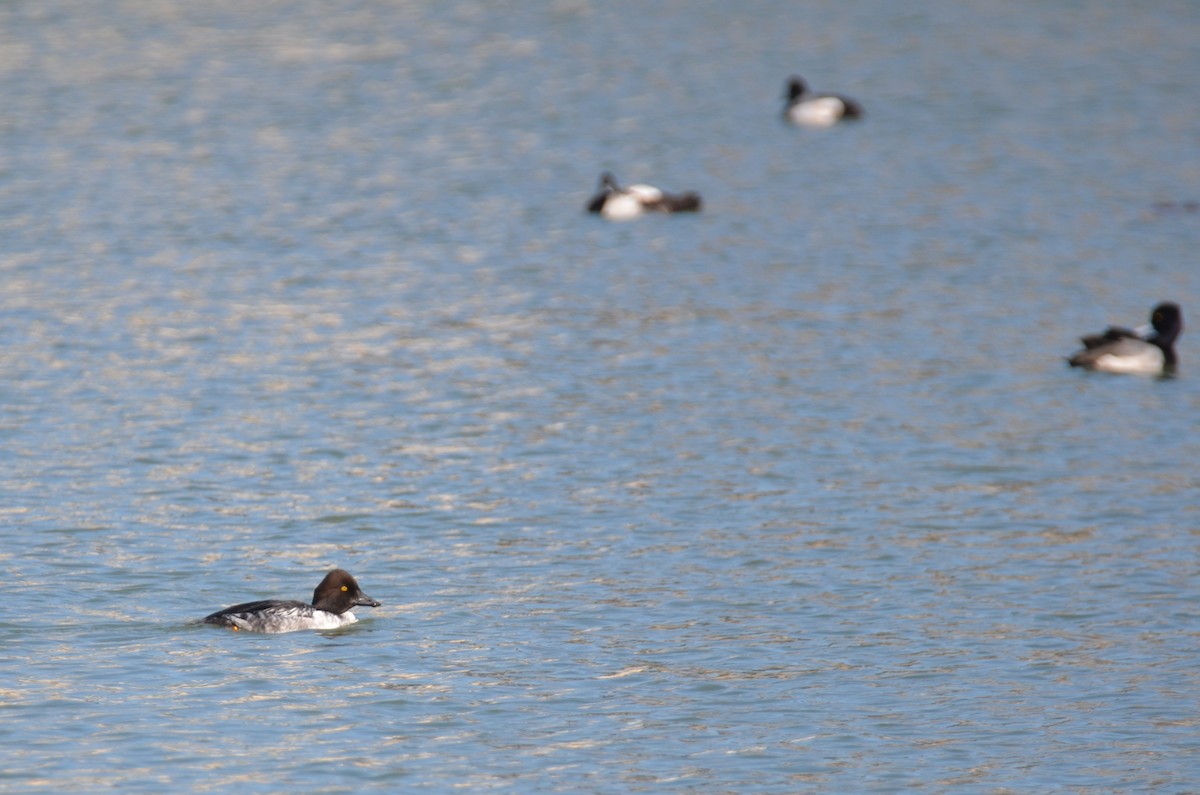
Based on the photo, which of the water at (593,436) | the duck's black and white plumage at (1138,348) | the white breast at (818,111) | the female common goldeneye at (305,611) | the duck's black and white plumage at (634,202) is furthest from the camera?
the white breast at (818,111)

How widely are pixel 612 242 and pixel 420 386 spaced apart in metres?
10.3

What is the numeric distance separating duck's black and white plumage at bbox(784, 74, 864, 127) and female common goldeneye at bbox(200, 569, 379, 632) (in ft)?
102

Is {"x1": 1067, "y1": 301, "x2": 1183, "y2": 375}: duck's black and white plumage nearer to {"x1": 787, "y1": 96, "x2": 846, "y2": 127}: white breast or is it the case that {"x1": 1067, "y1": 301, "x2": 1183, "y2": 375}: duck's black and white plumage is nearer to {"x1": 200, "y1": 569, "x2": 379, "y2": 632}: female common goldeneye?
{"x1": 200, "y1": 569, "x2": 379, "y2": 632}: female common goldeneye

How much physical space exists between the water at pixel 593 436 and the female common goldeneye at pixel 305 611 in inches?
8.5

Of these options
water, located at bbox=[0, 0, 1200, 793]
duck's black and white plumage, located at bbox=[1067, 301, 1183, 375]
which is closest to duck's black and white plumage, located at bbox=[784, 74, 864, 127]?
water, located at bbox=[0, 0, 1200, 793]

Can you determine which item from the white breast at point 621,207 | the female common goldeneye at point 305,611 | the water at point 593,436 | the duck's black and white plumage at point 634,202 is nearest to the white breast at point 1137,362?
the water at point 593,436

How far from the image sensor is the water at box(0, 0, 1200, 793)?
14.8m

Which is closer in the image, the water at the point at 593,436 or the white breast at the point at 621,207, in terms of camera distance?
the water at the point at 593,436

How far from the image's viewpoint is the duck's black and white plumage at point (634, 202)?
36.7m

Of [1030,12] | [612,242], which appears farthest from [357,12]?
[612,242]

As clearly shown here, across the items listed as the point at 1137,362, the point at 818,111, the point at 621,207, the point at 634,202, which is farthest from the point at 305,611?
the point at 818,111

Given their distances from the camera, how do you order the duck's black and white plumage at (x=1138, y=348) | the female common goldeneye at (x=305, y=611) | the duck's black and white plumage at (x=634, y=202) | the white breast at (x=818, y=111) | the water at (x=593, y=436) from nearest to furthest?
1. the water at (x=593, y=436)
2. the female common goldeneye at (x=305, y=611)
3. the duck's black and white plumage at (x=1138, y=348)
4. the duck's black and white plumage at (x=634, y=202)
5. the white breast at (x=818, y=111)

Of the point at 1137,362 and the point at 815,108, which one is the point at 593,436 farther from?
the point at 815,108

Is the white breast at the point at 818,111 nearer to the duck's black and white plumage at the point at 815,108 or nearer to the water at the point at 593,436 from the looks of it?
the duck's black and white plumage at the point at 815,108
